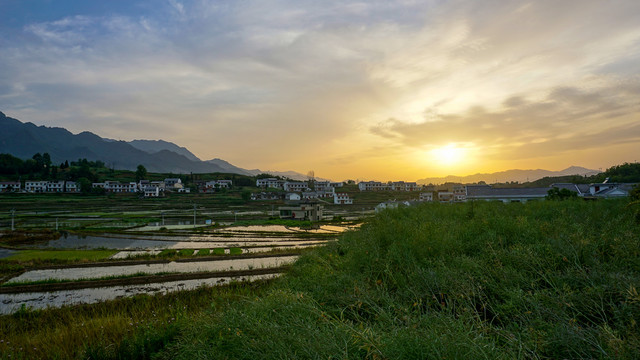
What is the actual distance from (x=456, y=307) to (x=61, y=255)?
27.4 meters

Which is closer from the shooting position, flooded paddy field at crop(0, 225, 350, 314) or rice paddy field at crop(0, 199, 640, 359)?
rice paddy field at crop(0, 199, 640, 359)

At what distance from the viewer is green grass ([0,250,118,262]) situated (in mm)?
20297

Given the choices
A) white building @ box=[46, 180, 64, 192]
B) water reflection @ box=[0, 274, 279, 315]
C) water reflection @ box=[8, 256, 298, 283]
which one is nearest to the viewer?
water reflection @ box=[0, 274, 279, 315]

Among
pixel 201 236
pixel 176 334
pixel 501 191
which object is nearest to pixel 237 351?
pixel 176 334

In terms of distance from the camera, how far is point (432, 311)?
4.10 m

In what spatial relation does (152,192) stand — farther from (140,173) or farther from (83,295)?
(83,295)

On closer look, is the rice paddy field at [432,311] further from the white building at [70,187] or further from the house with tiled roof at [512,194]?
the white building at [70,187]

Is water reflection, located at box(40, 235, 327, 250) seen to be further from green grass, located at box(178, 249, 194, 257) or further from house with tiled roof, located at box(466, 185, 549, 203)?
house with tiled roof, located at box(466, 185, 549, 203)

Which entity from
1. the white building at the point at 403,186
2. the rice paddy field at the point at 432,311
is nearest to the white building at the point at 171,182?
the white building at the point at 403,186

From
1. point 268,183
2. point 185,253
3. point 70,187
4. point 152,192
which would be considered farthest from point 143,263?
point 268,183

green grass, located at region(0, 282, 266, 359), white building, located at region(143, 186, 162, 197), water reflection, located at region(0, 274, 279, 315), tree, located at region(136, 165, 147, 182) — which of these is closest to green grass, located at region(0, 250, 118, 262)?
water reflection, located at region(0, 274, 279, 315)

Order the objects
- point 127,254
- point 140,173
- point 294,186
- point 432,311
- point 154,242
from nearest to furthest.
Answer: point 432,311 < point 127,254 < point 154,242 < point 140,173 < point 294,186

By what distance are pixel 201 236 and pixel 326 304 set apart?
29717 millimetres

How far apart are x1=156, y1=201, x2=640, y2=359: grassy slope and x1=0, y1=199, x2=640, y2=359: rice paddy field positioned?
2 cm
